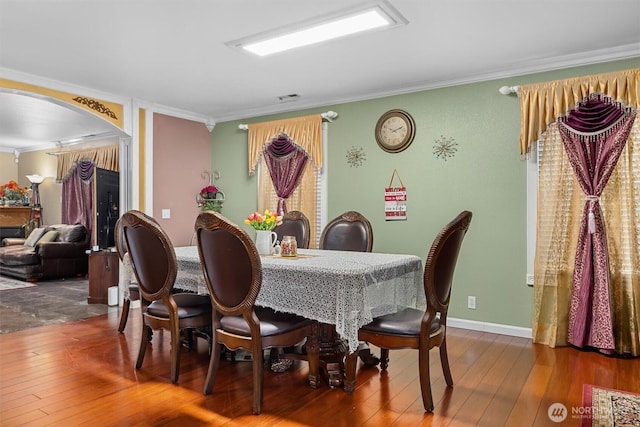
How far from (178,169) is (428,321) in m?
4.37

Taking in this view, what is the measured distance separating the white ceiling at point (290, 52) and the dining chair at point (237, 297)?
151 centimetres

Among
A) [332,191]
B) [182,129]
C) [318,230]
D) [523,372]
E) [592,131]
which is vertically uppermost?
[182,129]

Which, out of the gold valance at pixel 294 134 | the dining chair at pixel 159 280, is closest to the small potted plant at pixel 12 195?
the gold valance at pixel 294 134

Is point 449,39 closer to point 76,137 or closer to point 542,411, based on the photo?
point 542,411

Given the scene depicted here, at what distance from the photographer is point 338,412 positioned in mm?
2508

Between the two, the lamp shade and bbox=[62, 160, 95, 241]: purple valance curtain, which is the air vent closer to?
bbox=[62, 160, 95, 241]: purple valance curtain

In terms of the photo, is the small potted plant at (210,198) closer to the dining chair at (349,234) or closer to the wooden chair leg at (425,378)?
the dining chair at (349,234)

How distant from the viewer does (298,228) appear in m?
4.36

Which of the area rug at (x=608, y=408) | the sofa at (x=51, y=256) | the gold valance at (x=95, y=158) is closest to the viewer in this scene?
the area rug at (x=608, y=408)

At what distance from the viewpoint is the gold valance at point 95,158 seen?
26.1 ft

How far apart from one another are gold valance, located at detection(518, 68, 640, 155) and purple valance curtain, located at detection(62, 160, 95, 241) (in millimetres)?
7281

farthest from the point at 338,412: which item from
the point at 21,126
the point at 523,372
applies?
the point at 21,126

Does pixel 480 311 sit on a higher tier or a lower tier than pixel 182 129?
lower

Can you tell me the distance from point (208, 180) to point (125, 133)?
1.40 meters
